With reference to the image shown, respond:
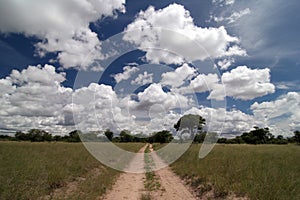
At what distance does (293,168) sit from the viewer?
1098cm

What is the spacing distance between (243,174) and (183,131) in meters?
59.7

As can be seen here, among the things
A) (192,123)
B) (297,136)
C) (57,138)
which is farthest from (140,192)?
(57,138)

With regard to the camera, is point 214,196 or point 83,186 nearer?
point 214,196

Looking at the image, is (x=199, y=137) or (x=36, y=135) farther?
(x=36, y=135)

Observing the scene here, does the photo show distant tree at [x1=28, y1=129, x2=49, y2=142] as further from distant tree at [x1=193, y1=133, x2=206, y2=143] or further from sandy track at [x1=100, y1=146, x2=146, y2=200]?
sandy track at [x1=100, y1=146, x2=146, y2=200]

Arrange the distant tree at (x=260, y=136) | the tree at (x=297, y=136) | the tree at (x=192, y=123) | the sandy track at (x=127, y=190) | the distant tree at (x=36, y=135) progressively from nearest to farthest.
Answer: the sandy track at (x=127, y=190)
the tree at (x=297, y=136)
the tree at (x=192, y=123)
the distant tree at (x=260, y=136)
the distant tree at (x=36, y=135)

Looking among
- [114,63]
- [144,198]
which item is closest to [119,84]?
[114,63]


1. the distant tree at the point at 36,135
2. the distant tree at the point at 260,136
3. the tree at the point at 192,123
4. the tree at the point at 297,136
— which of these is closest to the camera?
the tree at the point at 297,136

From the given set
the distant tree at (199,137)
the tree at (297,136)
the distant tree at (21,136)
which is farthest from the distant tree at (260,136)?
the distant tree at (21,136)

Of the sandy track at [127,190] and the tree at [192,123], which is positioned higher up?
the tree at [192,123]

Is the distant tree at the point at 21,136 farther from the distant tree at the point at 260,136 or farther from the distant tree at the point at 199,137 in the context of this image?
the distant tree at the point at 260,136

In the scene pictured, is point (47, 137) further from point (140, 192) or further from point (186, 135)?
point (140, 192)

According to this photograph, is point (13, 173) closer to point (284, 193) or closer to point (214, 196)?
point (214, 196)

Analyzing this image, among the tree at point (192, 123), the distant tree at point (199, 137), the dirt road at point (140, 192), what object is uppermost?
the tree at point (192, 123)
